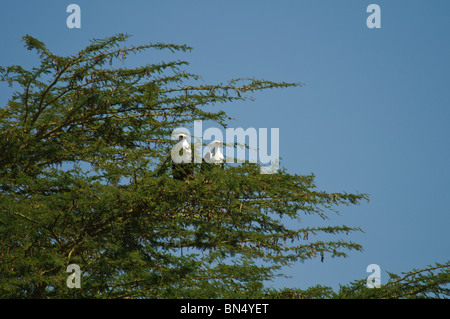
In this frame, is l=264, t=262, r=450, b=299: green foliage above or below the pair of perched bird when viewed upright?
below

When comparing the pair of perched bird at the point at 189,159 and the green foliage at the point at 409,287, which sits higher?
the pair of perched bird at the point at 189,159

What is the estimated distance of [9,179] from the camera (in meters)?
7.36

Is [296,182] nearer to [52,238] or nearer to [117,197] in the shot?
[117,197]

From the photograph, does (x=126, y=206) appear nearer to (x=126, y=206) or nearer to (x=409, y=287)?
(x=126, y=206)

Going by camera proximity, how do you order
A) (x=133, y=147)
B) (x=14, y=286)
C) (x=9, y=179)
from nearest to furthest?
(x=14, y=286), (x=9, y=179), (x=133, y=147)

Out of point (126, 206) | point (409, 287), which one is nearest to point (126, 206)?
point (126, 206)

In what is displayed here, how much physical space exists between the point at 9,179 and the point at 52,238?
40.2 inches

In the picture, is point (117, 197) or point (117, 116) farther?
point (117, 116)

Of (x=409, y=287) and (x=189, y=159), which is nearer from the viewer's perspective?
(x=409, y=287)

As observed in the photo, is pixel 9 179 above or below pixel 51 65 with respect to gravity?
below
